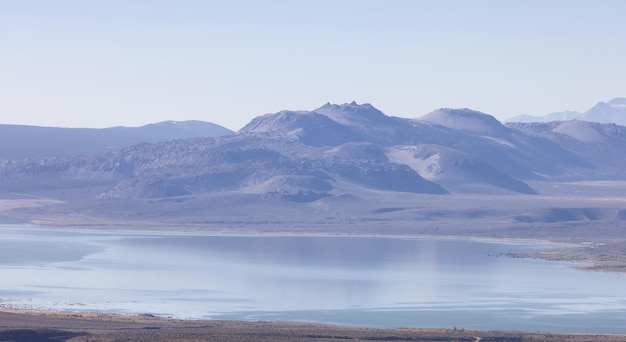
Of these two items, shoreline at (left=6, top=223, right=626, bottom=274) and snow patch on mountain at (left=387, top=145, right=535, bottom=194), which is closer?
shoreline at (left=6, top=223, right=626, bottom=274)

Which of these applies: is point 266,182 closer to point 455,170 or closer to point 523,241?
point 455,170

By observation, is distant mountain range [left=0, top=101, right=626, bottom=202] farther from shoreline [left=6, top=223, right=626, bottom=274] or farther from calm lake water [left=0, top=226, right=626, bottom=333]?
calm lake water [left=0, top=226, right=626, bottom=333]

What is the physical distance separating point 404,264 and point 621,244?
73.8 feet

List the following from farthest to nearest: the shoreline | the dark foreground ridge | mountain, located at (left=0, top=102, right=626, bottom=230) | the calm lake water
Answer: mountain, located at (left=0, top=102, right=626, bottom=230)
the shoreline
the calm lake water
the dark foreground ridge

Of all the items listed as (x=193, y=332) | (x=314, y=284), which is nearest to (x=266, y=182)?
(x=314, y=284)

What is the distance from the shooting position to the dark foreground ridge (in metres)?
41.8

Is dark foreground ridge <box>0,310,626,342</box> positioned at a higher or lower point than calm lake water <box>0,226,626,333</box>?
lower

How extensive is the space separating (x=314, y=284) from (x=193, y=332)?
23421mm

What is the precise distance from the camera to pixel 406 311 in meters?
55.8

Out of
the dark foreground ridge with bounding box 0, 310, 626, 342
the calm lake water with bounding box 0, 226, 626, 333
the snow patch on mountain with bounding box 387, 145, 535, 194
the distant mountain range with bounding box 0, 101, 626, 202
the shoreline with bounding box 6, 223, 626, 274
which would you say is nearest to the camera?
the dark foreground ridge with bounding box 0, 310, 626, 342

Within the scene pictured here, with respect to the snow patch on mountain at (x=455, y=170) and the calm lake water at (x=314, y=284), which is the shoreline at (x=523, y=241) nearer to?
the calm lake water at (x=314, y=284)

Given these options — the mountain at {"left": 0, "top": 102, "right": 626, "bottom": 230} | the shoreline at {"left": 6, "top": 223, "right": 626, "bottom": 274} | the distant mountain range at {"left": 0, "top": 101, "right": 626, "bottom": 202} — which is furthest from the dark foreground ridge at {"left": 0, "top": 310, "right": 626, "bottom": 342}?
the distant mountain range at {"left": 0, "top": 101, "right": 626, "bottom": 202}

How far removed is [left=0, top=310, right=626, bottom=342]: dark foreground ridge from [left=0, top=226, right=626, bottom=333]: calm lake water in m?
4.01

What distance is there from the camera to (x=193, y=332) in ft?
143
